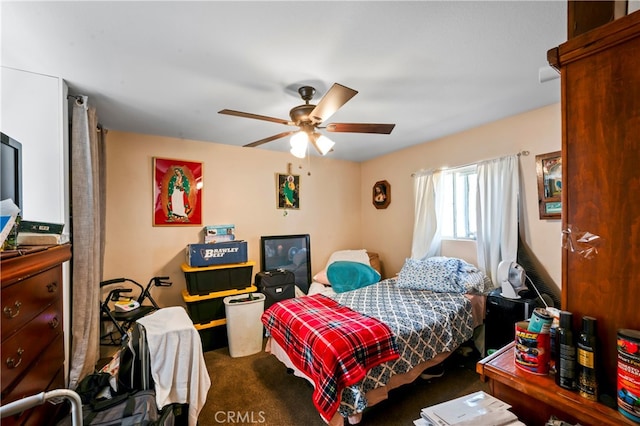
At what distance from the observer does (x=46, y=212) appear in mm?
1763

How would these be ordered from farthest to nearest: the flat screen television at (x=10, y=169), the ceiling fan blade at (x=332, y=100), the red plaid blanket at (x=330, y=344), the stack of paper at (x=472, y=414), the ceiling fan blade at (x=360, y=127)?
the ceiling fan blade at (x=360, y=127), the red plaid blanket at (x=330, y=344), the ceiling fan blade at (x=332, y=100), the flat screen television at (x=10, y=169), the stack of paper at (x=472, y=414)

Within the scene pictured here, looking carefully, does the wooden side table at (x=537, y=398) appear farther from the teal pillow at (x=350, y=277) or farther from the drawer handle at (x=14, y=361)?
the teal pillow at (x=350, y=277)

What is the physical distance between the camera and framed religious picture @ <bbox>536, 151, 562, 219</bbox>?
2422 millimetres

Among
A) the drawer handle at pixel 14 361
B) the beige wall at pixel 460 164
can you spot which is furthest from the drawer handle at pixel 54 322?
the beige wall at pixel 460 164

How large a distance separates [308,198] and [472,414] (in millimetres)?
3581

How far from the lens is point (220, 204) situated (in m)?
3.54

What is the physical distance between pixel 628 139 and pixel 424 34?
113 centimetres

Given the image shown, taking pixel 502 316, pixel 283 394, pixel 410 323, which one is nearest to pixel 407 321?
pixel 410 323

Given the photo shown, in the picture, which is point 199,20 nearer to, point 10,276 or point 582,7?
point 10,276

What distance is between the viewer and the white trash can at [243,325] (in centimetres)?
285

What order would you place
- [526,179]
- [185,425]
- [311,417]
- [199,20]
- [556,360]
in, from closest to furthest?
1. [556,360]
2. [199,20]
3. [185,425]
4. [311,417]
5. [526,179]

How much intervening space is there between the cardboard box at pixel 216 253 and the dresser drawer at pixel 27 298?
5.36 ft

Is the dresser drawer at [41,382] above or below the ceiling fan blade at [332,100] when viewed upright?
below

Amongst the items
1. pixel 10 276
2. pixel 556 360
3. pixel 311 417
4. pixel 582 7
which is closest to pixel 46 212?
pixel 10 276
